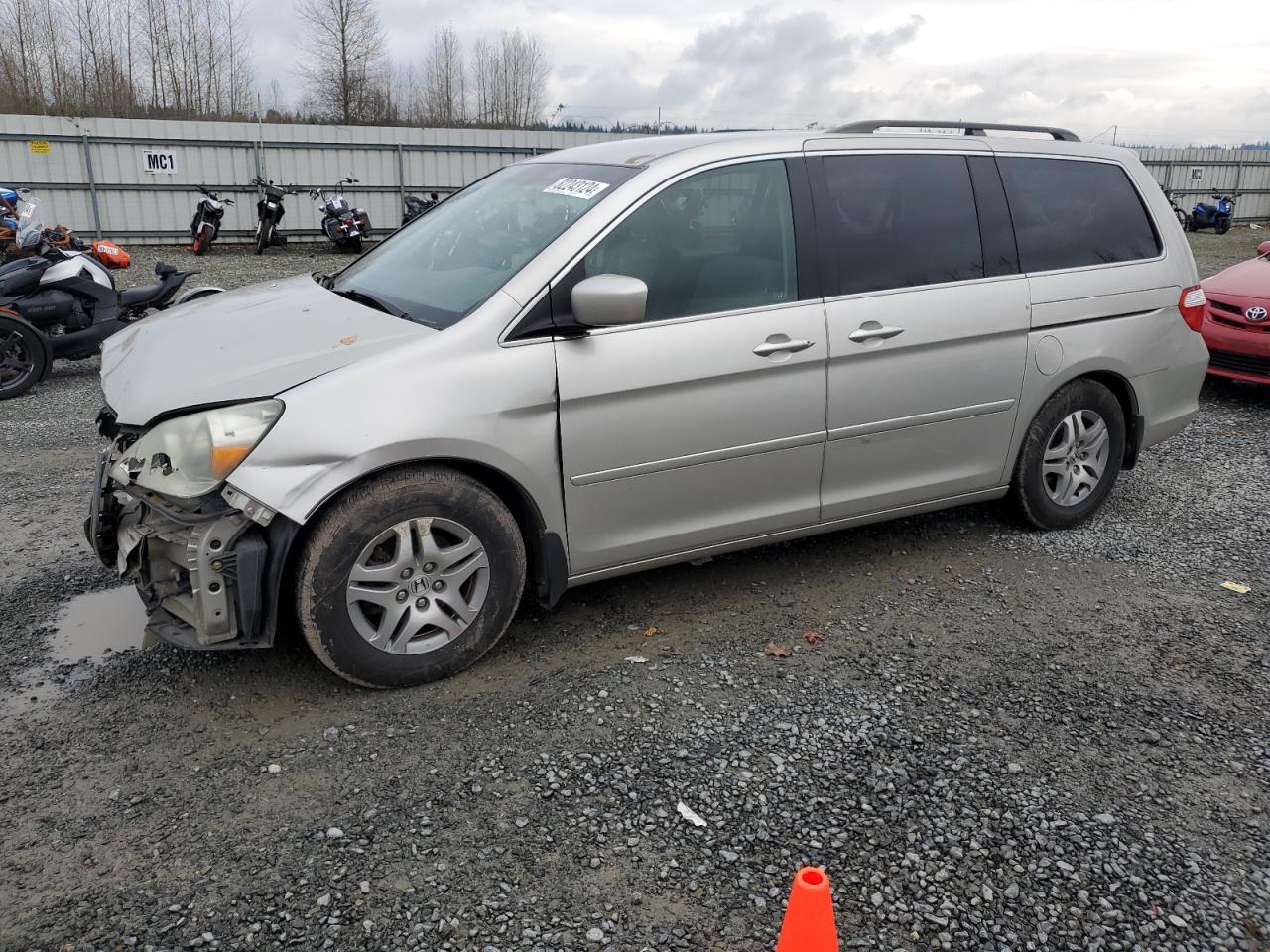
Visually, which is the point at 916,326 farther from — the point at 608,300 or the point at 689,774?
the point at 689,774

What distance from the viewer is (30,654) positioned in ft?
12.7

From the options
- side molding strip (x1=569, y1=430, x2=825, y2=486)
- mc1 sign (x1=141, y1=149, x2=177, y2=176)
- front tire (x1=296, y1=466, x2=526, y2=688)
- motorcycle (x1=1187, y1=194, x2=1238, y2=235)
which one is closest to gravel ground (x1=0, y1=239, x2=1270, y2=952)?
front tire (x1=296, y1=466, x2=526, y2=688)

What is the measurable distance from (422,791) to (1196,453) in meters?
5.91

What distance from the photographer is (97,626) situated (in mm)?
4125

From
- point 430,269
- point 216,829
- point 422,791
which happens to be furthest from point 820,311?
point 216,829

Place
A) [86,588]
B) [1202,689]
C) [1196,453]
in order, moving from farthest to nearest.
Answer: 1. [1196,453]
2. [86,588]
3. [1202,689]

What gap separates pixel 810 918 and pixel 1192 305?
4.39 metres

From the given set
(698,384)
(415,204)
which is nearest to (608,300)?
(698,384)

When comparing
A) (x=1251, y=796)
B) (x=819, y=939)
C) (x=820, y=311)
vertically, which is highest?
(x=820, y=311)

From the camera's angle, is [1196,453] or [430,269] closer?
[430,269]

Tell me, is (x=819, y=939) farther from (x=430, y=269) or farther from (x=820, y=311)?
(x=430, y=269)

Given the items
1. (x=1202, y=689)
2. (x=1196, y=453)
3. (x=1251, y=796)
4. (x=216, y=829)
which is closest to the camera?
(x=216, y=829)

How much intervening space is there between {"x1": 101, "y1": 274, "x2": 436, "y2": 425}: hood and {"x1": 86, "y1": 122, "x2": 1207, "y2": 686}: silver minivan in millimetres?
18

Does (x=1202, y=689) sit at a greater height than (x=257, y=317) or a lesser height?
lesser
